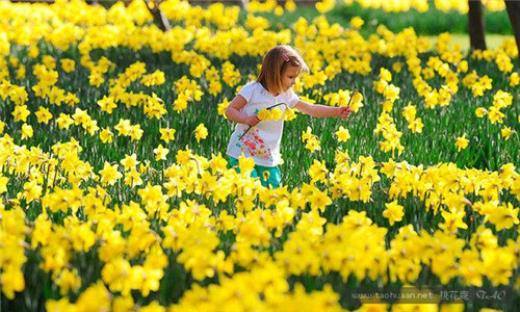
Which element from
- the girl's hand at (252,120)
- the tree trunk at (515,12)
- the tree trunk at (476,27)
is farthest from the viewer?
the tree trunk at (476,27)

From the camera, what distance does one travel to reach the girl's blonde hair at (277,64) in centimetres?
507

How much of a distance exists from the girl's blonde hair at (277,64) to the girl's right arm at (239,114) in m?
0.17

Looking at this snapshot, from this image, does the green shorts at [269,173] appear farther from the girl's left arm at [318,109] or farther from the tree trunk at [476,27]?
the tree trunk at [476,27]

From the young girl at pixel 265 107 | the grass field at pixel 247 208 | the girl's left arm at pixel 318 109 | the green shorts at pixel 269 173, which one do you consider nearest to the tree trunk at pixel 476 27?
the grass field at pixel 247 208

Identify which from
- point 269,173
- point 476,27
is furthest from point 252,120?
point 476,27

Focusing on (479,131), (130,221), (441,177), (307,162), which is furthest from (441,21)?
(130,221)

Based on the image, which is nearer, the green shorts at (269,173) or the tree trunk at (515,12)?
the green shorts at (269,173)

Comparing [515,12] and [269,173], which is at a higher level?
[515,12]

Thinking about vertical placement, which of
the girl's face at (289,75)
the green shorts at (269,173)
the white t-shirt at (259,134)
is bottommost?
the green shorts at (269,173)

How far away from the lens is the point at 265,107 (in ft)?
17.1

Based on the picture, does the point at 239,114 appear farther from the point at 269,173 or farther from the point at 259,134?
the point at 269,173

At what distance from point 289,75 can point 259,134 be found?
37cm

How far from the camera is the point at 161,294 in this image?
2984mm

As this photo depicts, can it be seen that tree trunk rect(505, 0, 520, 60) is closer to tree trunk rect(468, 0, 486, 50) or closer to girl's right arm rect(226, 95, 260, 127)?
tree trunk rect(468, 0, 486, 50)
